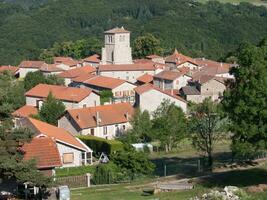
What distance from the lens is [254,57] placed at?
23.7 m

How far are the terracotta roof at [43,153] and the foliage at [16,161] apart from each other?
2048mm

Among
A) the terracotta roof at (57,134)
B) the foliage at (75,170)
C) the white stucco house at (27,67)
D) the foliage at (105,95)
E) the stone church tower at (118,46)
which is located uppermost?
the stone church tower at (118,46)

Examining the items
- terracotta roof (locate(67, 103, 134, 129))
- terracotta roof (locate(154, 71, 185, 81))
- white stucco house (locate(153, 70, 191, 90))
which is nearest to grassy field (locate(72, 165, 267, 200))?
terracotta roof (locate(67, 103, 134, 129))

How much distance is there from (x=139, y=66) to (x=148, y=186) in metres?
48.7

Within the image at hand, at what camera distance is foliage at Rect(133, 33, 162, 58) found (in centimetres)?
9200

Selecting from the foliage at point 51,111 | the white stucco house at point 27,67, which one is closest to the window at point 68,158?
the foliage at point 51,111

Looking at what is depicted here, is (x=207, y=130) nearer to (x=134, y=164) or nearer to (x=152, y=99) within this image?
(x=134, y=164)

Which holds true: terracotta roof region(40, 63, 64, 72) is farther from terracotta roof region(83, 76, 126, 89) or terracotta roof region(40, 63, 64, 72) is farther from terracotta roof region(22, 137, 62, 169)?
terracotta roof region(22, 137, 62, 169)

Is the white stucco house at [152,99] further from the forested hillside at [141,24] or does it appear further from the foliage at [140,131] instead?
the forested hillside at [141,24]

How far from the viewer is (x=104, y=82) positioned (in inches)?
2466

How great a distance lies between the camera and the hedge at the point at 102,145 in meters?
36.4

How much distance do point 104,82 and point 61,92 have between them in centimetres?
808

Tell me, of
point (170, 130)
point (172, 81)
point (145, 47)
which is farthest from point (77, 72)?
point (170, 130)

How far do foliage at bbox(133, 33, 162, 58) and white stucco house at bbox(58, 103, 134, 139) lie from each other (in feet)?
151
